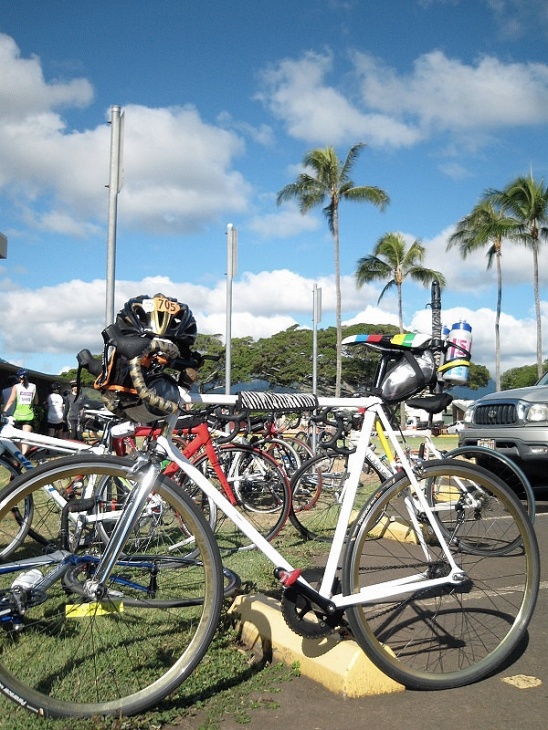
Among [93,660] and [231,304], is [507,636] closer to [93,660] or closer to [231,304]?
[93,660]

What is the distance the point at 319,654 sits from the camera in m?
3.10

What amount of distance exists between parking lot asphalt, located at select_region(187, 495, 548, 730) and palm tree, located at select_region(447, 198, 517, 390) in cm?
3583

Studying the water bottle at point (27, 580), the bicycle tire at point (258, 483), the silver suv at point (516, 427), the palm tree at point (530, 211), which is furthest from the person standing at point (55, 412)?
the palm tree at point (530, 211)

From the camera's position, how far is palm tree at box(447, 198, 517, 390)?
38.2 metres

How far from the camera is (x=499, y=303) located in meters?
41.7

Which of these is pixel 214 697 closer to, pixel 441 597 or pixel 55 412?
pixel 441 597

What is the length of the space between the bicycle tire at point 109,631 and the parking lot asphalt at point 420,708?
328mm

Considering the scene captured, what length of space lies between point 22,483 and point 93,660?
101cm

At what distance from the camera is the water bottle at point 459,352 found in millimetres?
3451

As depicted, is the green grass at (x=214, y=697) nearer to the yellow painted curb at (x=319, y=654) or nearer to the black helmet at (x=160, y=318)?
the yellow painted curb at (x=319, y=654)

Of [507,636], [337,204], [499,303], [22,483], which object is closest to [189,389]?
[22,483]

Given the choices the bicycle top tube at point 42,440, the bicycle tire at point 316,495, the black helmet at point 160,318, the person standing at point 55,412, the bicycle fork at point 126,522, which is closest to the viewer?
the bicycle fork at point 126,522

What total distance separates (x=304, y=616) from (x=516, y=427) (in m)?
6.44

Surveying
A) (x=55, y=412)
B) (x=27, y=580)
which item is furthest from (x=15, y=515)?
(x=55, y=412)
